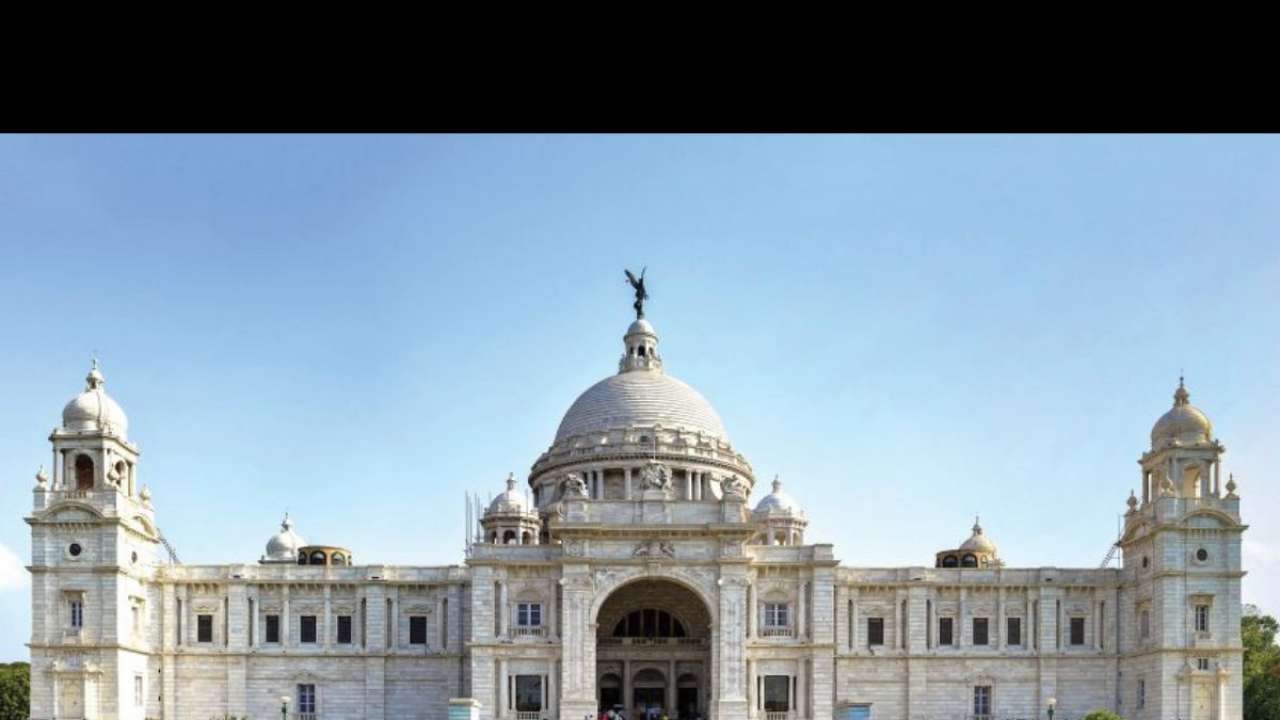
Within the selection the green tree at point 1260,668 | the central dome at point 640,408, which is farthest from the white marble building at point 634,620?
the central dome at point 640,408

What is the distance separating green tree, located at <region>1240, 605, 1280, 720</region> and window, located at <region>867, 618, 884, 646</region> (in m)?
19.5

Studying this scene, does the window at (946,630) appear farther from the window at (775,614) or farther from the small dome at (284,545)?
the small dome at (284,545)

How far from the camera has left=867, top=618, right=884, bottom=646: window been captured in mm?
73938

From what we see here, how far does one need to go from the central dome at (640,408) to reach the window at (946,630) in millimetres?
21991

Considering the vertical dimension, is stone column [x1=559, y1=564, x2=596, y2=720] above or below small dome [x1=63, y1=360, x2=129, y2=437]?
below

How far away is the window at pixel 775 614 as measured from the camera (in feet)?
227

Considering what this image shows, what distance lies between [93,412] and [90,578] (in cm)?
912

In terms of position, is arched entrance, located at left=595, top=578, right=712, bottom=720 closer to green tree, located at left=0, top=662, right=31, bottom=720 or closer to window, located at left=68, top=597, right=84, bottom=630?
window, located at left=68, top=597, right=84, bottom=630

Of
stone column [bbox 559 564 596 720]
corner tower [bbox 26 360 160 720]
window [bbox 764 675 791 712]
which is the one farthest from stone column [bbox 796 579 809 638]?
corner tower [bbox 26 360 160 720]

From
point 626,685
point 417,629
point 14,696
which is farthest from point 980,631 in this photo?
point 14,696

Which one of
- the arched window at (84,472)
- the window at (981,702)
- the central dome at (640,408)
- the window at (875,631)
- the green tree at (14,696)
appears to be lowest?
the green tree at (14,696)
